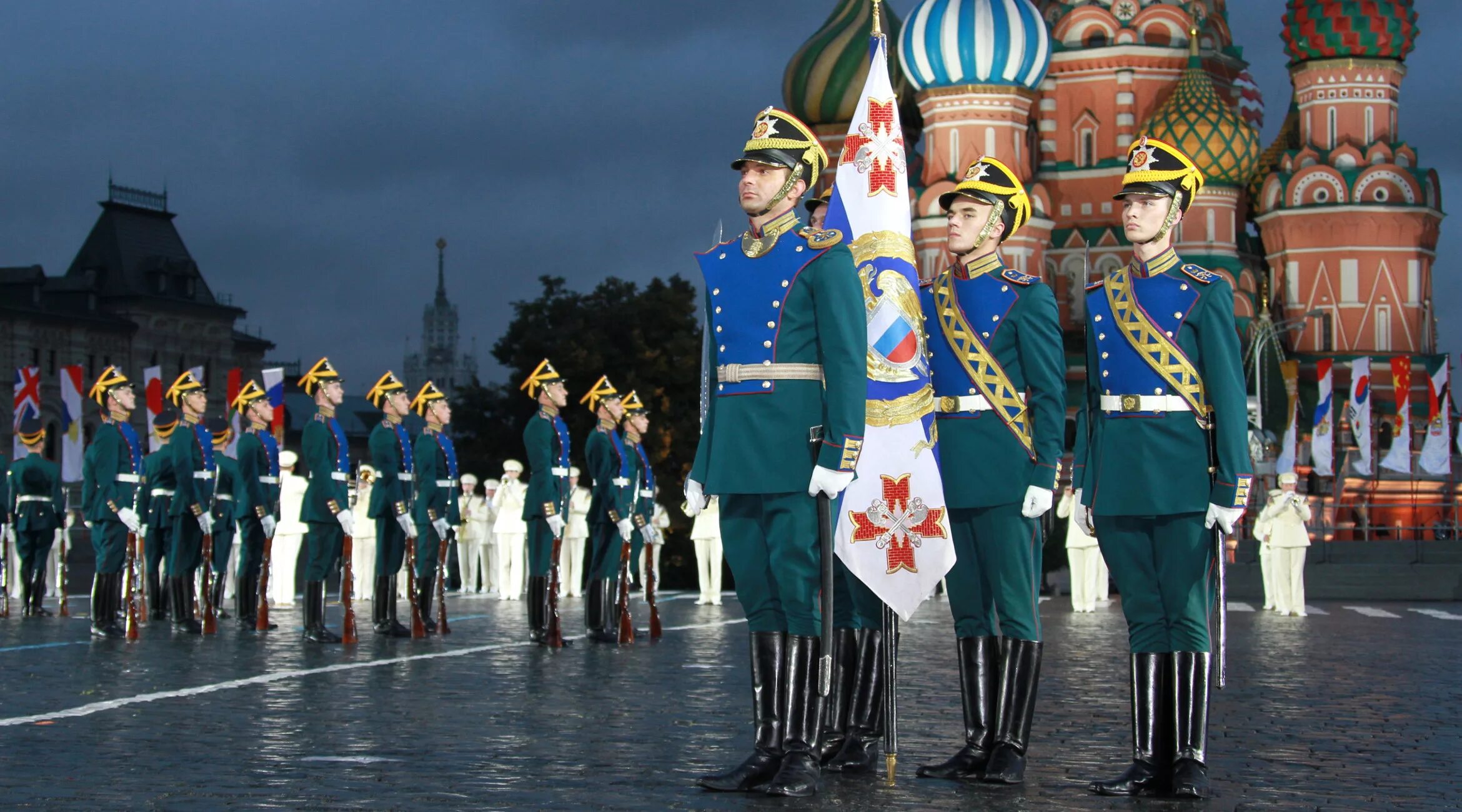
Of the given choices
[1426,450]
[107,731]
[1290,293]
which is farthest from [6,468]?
[1290,293]

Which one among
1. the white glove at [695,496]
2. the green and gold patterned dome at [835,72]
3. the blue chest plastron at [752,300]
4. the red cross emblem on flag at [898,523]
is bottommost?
A: the red cross emblem on flag at [898,523]

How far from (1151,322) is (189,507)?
11272 millimetres

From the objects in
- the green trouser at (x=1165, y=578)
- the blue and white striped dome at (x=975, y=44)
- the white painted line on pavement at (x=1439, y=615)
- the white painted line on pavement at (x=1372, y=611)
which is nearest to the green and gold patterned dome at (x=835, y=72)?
the blue and white striped dome at (x=975, y=44)

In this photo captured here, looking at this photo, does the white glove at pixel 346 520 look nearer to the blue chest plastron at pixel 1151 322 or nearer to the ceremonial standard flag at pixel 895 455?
the ceremonial standard flag at pixel 895 455

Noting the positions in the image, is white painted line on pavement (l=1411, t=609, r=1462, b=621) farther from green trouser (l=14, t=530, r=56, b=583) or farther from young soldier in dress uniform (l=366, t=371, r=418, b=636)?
green trouser (l=14, t=530, r=56, b=583)

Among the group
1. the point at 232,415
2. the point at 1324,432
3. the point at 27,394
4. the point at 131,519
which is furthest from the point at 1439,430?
the point at 131,519

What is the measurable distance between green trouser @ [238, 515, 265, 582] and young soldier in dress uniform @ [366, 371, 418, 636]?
1209 millimetres

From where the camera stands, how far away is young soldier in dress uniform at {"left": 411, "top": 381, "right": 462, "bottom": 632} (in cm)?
1700

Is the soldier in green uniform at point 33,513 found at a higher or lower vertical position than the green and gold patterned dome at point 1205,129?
lower

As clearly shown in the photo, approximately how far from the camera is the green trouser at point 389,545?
54.2 ft

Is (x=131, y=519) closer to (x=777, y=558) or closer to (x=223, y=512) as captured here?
(x=223, y=512)

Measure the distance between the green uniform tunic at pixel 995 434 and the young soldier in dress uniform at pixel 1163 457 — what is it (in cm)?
22

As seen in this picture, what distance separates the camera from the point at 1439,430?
48.7 m

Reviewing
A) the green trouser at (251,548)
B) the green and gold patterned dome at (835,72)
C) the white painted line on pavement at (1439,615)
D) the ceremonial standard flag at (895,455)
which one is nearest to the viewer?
the ceremonial standard flag at (895,455)
